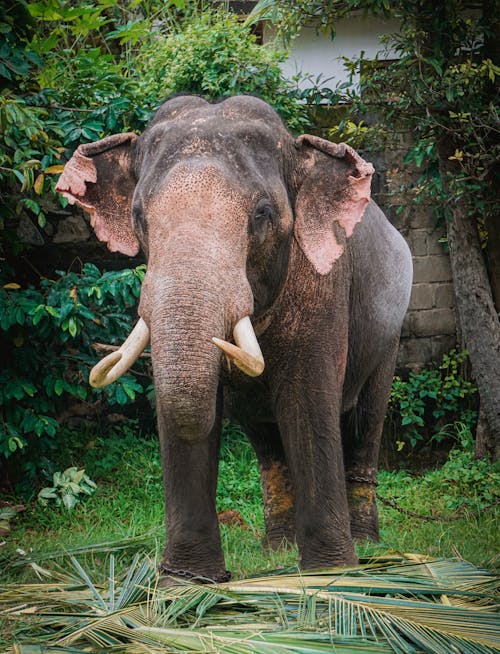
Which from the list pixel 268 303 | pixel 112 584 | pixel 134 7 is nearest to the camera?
pixel 112 584

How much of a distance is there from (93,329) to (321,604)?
377cm

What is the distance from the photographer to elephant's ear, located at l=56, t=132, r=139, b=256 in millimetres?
4582

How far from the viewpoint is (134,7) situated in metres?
9.77

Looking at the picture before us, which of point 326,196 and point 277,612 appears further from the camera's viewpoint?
point 326,196

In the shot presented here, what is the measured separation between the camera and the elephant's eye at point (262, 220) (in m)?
4.00

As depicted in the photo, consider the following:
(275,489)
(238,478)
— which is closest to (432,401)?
(238,478)

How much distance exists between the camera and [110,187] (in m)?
4.66

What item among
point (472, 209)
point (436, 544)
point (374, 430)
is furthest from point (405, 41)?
point (436, 544)

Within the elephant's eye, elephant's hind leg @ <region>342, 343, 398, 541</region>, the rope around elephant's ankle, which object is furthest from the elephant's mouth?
elephant's hind leg @ <region>342, 343, 398, 541</region>

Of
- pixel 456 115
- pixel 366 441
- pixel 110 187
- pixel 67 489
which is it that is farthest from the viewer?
pixel 456 115

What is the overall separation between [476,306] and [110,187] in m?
4.21

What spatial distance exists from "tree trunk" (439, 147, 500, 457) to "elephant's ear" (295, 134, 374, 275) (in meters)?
3.56

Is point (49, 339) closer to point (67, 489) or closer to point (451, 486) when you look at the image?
point (67, 489)

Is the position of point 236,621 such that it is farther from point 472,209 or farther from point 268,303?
point 472,209
